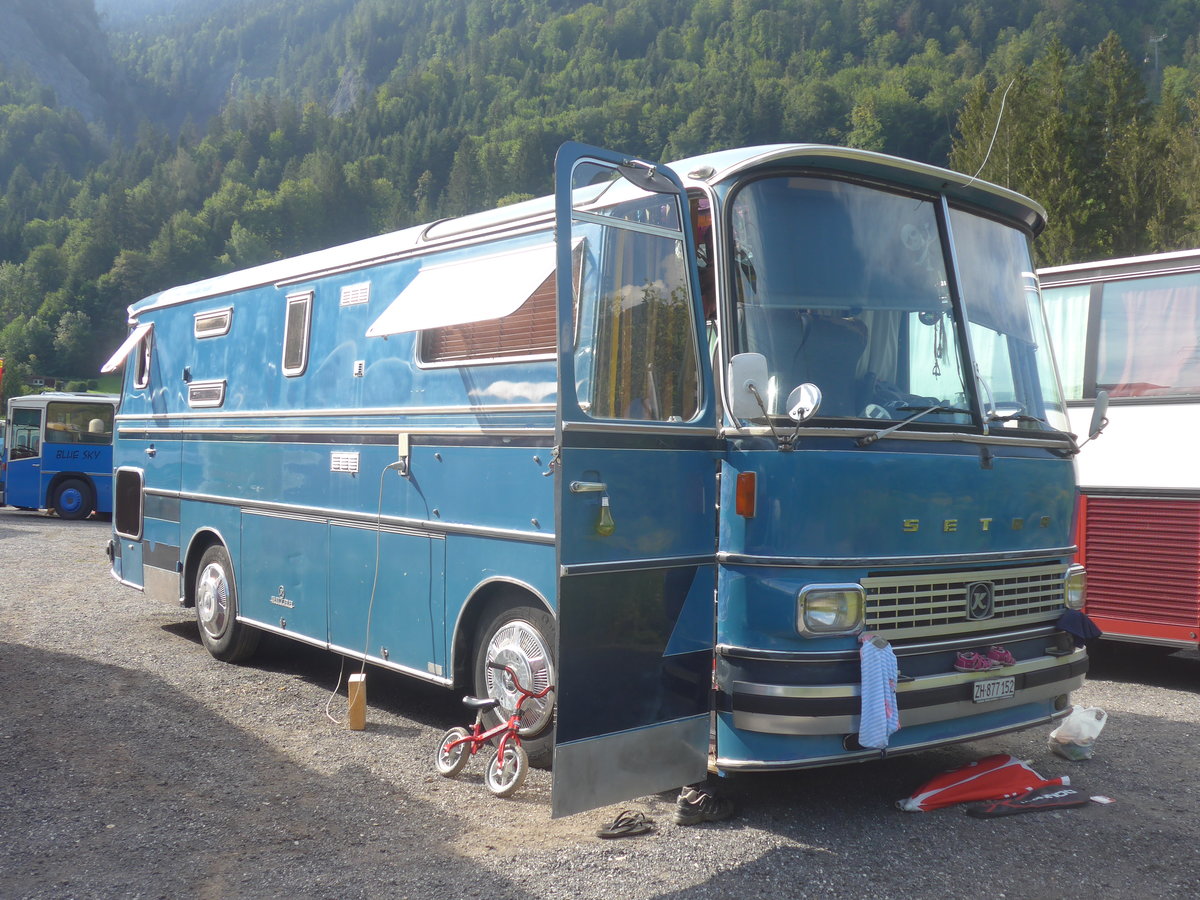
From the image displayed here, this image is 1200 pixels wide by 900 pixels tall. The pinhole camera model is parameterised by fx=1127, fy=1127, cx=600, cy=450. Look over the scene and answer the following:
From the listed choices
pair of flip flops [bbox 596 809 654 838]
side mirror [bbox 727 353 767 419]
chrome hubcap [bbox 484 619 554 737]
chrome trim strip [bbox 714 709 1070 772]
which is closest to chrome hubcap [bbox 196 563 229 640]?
chrome hubcap [bbox 484 619 554 737]

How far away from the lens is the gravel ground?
15.0ft

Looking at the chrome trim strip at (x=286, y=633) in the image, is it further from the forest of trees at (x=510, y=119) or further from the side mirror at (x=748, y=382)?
the forest of trees at (x=510, y=119)

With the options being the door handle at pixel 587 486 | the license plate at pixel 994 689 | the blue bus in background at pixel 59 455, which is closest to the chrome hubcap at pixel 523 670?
the door handle at pixel 587 486

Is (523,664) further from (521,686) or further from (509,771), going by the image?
(509,771)

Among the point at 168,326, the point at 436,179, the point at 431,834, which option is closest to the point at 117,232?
the point at 436,179

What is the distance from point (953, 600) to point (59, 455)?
24123mm

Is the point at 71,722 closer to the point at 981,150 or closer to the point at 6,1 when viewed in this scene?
the point at 981,150

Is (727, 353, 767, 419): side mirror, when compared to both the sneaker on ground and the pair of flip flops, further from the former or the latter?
the pair of flip flops

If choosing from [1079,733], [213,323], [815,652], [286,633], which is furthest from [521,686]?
[213,323]

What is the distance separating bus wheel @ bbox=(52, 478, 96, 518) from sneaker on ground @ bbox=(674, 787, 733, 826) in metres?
23.5

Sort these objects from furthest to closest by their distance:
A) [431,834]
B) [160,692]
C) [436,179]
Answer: [436,179], [160,692], [431,834]

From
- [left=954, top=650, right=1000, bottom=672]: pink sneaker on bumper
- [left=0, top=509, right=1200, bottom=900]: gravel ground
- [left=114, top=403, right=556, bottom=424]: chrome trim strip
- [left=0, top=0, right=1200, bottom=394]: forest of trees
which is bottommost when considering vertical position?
[left=0, top=509, right=1200, bottom=900]: gravel ground

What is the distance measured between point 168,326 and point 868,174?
6720 millimetres

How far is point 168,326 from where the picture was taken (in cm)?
979
